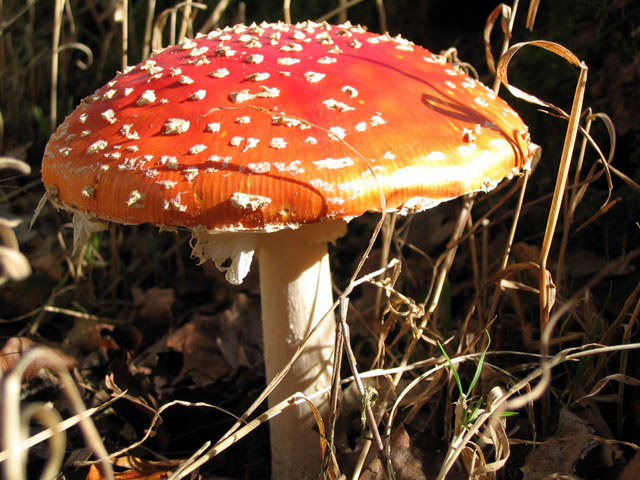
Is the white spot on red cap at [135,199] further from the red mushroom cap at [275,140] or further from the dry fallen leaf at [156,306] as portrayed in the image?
the dry fallen leaf at [156,306]

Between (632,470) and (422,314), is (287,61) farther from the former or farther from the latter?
(632,470)

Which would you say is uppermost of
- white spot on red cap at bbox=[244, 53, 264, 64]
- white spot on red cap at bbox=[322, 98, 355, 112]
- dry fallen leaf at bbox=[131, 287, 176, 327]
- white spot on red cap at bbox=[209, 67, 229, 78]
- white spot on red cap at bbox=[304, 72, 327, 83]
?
white spot on red cap at bbox=[244, 53, 264, 64]

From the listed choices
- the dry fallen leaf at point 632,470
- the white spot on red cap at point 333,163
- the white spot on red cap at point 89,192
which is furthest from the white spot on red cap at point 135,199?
the dry fallen leaf at point 632,470

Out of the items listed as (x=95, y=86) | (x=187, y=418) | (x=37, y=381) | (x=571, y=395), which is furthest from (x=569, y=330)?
(x=95, y=86)

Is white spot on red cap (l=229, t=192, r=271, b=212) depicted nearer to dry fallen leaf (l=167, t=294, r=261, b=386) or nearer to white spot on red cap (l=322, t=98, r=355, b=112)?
white spot on red cap (l=322, t=98, r=355, b=112)

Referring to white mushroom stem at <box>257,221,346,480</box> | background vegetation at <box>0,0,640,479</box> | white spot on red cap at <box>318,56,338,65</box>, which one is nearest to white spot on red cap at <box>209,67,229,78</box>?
white spot on red cap at <box>318,56,338,65</box>

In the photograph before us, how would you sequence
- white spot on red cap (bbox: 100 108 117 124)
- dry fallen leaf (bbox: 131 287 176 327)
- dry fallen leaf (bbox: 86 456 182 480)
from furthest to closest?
dry fallen leaf (bbox: 131 287 176 327) → dry fallen leaf (bbox: 86 456 182 480) → white spot on red cap (bbox: 100 108 117 124)

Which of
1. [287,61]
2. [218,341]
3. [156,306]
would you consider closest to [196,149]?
[287,61]

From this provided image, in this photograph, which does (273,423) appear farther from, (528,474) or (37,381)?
(37,381)
